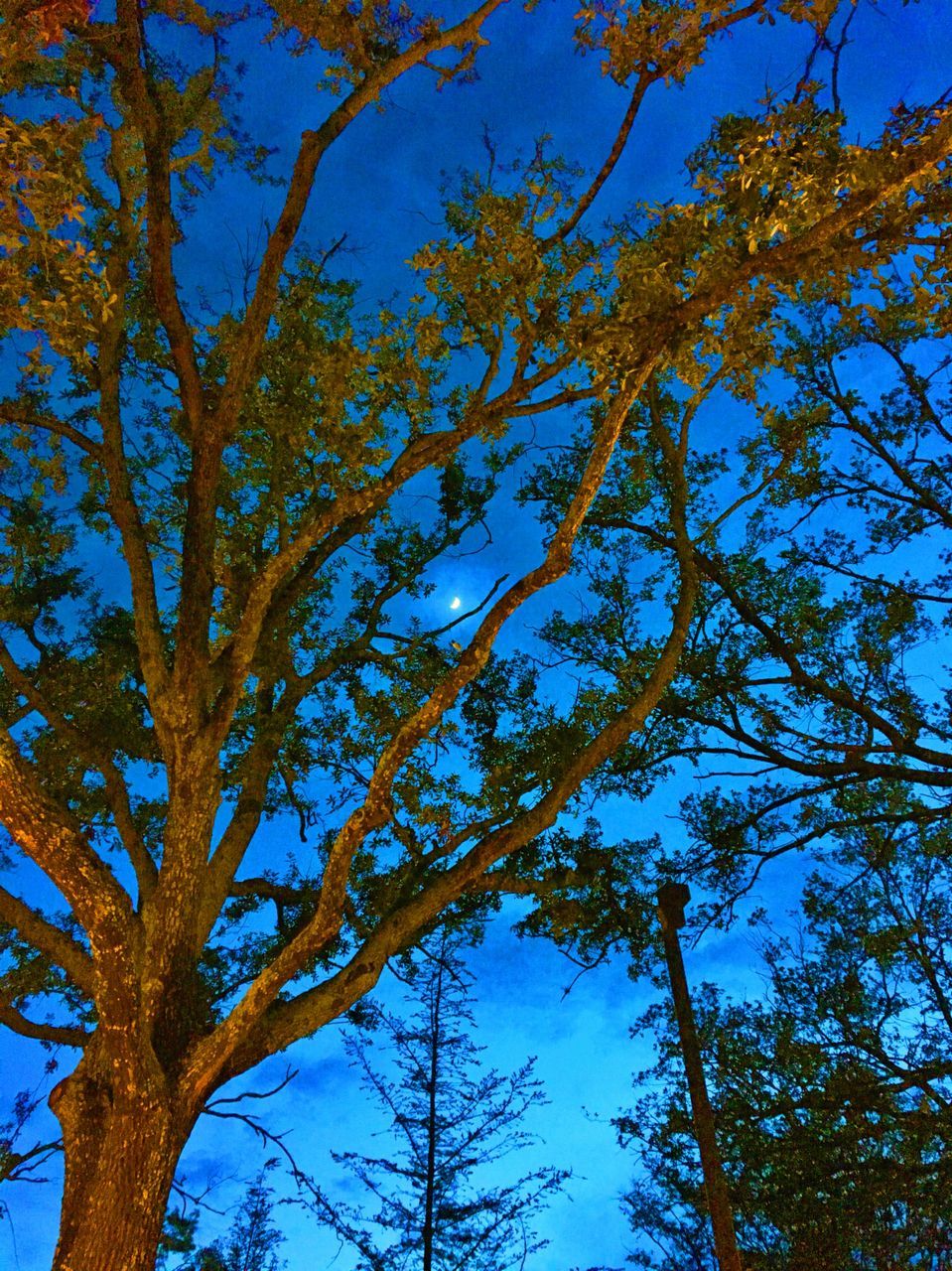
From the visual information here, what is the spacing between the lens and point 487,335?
788 cm

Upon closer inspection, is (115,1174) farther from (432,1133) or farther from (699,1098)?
(432,1133)

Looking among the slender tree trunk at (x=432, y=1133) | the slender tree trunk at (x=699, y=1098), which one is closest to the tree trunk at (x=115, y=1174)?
the slender tree trunk at (x=699, y=1098)

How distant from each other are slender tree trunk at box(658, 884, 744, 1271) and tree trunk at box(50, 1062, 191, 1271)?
14.0 ft

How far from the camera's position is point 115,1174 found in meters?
4.87

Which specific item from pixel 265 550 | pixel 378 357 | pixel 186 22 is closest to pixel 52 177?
pixel 378 357

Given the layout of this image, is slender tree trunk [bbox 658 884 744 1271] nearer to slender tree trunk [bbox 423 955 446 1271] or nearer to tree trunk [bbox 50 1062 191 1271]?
tree trunk [bbox 50 1062 191 1271]

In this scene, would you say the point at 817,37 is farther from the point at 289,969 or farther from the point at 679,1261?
the point at 679,1261

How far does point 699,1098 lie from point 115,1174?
4.70m

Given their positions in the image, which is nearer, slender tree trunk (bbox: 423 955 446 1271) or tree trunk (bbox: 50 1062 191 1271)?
tree trunk (bbox: 50 1062 191 1271)

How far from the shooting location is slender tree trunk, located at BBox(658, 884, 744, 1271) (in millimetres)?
6199

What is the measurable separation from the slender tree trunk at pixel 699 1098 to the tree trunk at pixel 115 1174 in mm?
4258

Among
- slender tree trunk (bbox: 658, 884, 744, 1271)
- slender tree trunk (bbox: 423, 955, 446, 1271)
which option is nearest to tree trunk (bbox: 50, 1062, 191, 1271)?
slender tree trunk (bbox: 658, 884, 744, 1271)

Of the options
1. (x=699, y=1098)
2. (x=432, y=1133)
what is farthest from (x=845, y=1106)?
(x=432, y=1133)

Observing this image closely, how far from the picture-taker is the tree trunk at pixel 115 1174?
470 cm
